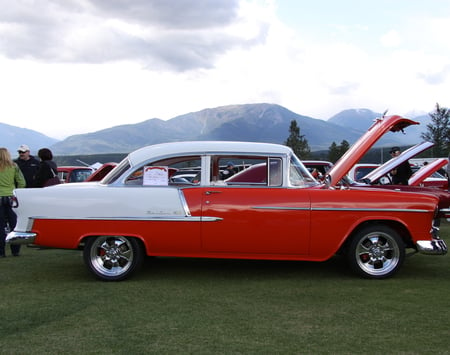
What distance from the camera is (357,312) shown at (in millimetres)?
4480

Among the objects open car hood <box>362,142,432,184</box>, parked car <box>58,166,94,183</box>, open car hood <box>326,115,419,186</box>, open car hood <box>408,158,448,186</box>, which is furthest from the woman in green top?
open car hood <box>408,158,448,186</box>

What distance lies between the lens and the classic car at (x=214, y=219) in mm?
5508

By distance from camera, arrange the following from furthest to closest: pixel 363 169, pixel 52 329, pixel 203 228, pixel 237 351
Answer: pixel 363 169 → pixel 203 228 → pixel 52 329 → pixel 237 351

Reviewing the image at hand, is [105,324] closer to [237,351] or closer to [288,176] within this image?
[237,351]

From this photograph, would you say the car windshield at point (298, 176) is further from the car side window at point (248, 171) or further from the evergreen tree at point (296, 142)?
the evergreen tree at point (296, 142)

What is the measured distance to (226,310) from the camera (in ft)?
14.9

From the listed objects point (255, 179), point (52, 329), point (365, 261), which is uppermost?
point (255, 179)

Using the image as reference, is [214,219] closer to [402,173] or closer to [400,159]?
[400,159]

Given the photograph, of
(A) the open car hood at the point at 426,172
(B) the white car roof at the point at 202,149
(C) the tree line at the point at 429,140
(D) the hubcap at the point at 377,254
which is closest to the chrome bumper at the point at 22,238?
(B) the white car roof at the point at 202,149

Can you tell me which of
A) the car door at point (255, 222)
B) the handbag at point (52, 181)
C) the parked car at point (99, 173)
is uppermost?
the parked car at point (99, 173)

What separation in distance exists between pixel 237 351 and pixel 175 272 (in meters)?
2.71

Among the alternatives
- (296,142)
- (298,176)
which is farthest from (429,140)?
(298,176)

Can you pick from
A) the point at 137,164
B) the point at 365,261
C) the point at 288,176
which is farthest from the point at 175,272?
the point at 365,261

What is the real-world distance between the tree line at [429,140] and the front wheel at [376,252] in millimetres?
44307
